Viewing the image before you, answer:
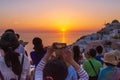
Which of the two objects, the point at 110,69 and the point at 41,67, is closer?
the point at 41,67

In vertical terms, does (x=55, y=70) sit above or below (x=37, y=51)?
above

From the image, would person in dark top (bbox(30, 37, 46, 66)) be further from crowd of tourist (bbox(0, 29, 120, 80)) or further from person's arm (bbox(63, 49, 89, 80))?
person's arm (bbox(63, 49, 89, 80))

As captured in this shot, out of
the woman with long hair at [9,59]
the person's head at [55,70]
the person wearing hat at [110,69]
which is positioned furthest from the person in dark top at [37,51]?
the person's head at [55,70]

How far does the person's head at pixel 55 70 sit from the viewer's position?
4.81 meters

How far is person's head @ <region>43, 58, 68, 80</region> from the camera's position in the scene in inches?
189

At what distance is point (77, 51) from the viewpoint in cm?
1033

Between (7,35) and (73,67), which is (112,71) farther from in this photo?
(7,35)

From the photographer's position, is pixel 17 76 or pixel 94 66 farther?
pixel 94 66

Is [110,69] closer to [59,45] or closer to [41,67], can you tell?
[41,67]

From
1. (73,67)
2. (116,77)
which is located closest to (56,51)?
(73,67)

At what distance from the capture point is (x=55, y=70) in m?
4.80

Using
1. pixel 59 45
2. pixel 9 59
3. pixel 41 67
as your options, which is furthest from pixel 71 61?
pixel 9 59

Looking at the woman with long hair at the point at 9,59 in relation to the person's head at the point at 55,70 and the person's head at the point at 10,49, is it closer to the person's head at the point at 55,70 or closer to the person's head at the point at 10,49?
the person's head at the point at 10,49

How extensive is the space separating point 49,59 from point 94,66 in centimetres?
571
